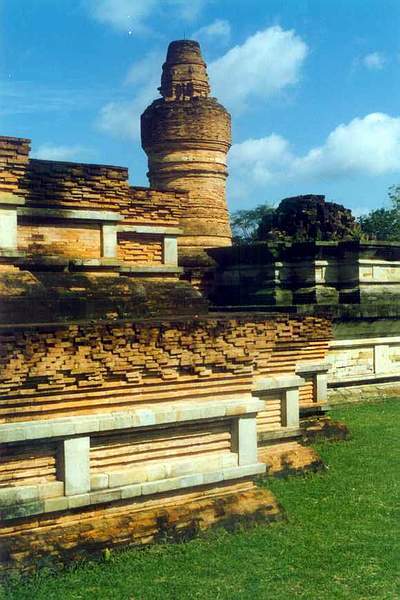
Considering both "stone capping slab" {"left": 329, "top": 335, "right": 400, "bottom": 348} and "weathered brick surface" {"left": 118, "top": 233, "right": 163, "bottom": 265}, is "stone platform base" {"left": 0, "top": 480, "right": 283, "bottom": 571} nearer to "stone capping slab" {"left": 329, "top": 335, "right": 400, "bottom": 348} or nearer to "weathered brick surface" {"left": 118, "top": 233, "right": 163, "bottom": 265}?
"weathered brick surface" {"left": 118, "top": 233, "right": 163, "bottom": 265}

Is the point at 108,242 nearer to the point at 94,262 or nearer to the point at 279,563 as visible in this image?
the point at 94,262

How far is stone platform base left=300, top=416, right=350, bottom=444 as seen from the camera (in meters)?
8.77

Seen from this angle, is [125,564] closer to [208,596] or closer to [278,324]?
[208,596]

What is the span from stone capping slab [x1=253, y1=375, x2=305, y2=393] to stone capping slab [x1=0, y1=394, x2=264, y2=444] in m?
1.31

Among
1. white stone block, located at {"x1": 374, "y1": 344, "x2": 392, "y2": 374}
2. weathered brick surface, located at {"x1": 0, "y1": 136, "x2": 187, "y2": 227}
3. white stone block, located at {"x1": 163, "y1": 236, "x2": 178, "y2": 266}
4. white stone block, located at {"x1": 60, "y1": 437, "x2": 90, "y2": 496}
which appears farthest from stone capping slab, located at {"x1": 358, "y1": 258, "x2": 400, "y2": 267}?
white stone block, located at {"x1": 60, "y1": 437, "x2": 90, "y2": 496}

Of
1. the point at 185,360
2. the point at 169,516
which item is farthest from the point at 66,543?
the point at 185,360

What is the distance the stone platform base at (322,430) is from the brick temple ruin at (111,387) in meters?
0.68

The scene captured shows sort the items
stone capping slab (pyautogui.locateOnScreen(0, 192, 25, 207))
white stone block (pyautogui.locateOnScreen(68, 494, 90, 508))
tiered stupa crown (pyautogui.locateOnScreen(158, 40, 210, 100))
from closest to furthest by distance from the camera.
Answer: white stone block (pyautogui.locateOnScreen(68, 494, 90, 508)) → stone capping slab (pyautogui.locateOnScreen(0, 192, 25, 207)) → tiered stupa crown (pyautogui.locateOnScreen(158, 40, 210, 100))

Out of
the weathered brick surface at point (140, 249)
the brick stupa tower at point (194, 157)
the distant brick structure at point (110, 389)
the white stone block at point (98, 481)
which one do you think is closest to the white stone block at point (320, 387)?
the distant brick structure at point (110, 389)

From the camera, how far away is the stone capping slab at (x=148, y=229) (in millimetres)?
9132

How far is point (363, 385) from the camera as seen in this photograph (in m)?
12.7

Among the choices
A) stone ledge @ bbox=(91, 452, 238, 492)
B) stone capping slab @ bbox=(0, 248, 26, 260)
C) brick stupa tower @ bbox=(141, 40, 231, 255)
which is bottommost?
stone ledge @ bbox=(91, 452, 238, 492)

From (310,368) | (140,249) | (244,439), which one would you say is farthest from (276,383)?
(140,249)

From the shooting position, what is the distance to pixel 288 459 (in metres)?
7.42
